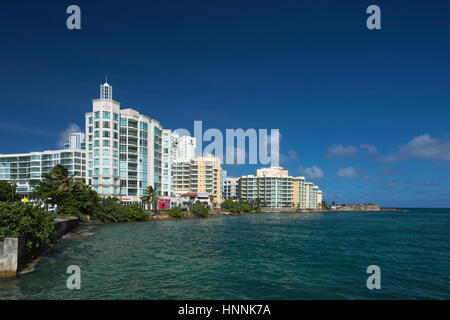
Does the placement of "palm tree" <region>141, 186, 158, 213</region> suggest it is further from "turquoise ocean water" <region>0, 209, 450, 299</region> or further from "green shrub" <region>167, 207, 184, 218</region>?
"turquoise ocean water" <region>0, 209, 450, 299</region>

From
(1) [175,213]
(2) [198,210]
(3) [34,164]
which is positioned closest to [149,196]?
(1) [175,213]

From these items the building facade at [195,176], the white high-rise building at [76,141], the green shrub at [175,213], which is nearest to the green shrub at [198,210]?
the green shrub at [175,213]

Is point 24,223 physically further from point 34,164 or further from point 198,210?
point 34,164

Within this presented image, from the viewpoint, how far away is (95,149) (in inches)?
3578

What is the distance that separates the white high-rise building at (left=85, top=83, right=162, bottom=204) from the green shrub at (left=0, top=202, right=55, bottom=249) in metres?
66.4

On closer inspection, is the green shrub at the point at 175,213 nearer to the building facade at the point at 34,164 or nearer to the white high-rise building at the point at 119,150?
the white high-rise building at the point at 119,150

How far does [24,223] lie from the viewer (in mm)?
21891

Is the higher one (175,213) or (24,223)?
(24,223)

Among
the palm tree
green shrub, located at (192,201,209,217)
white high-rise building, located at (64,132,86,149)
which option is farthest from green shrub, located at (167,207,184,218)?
white high-rise building, located at (64,132,86,149)

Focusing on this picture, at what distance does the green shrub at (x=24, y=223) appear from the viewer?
20.6 meters

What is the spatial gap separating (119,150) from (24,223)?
76.3 meters
